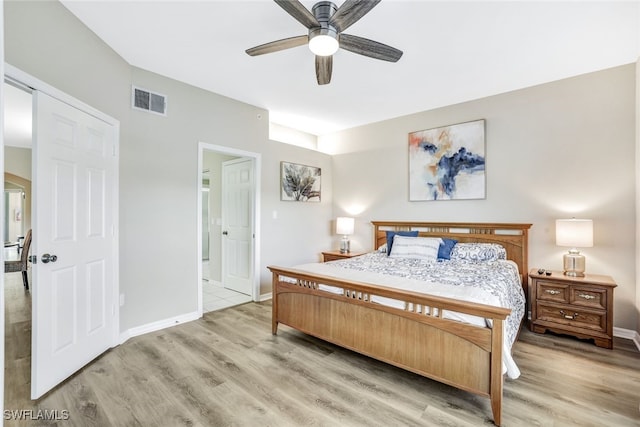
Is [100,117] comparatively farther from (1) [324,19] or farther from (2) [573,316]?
(2) [573,316]

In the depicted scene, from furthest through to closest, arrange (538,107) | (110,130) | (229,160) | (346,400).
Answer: (229,160) → (538,107) → (110,130) → (346,400)

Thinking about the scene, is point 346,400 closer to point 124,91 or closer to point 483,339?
point 483,339

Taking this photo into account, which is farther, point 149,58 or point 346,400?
point 149,58

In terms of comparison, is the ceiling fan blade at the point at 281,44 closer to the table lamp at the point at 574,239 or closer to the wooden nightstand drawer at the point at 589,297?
the table lamp at the point at 574,239

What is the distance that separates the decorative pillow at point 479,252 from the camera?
11.8 ft

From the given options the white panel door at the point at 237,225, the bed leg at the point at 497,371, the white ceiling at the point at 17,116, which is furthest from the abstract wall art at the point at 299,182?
the bed leg at the point at 497,371

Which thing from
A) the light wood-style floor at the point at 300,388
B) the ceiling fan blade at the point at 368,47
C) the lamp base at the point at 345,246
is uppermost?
the ceiling fan blade at the point at 368,47

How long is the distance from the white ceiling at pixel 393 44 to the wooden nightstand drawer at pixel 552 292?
7.23 feet

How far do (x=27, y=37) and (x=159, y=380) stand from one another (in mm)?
2568

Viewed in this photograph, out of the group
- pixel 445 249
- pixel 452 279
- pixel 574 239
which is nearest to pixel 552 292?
pixel 574 239

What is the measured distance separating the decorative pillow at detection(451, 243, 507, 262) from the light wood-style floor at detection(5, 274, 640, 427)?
90 cm

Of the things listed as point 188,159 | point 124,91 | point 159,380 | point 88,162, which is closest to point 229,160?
point 188,159

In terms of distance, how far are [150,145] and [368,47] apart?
94.6 inches

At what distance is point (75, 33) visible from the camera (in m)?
2.52
